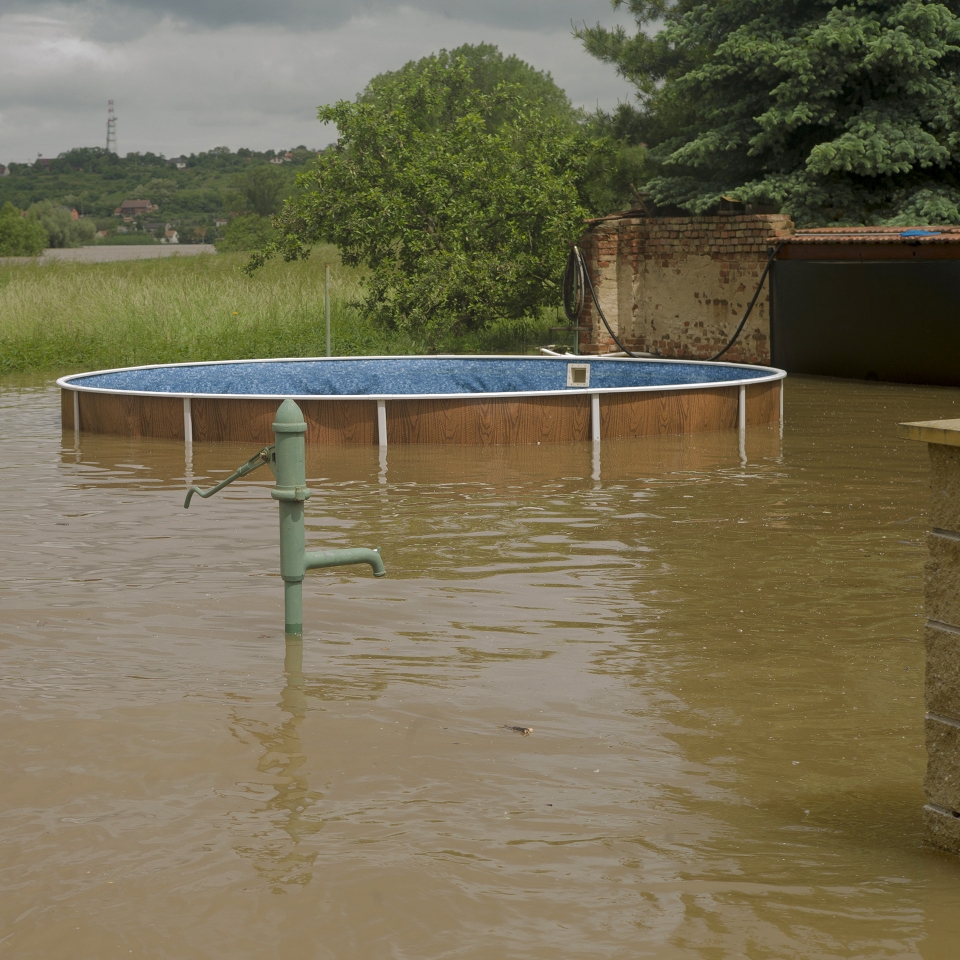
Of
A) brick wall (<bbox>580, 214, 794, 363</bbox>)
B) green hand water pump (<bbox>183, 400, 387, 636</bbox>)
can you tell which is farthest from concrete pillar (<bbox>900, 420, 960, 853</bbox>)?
brick wall (<bbox>580, 214, 794, 363</bbox>)

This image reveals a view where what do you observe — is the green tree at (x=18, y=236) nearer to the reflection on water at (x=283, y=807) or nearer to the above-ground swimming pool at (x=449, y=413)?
the above-ground swimming pool at (x=449, y=413)

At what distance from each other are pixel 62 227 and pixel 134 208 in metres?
31.2

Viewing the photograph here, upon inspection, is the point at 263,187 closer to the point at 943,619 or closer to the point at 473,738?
the point at 473,738

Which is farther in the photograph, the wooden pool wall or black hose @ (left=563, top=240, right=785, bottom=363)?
black hose @ (left=563, top=240, right=785, bottom=363)

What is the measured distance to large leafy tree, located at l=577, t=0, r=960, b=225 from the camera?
Result: 2297 cm

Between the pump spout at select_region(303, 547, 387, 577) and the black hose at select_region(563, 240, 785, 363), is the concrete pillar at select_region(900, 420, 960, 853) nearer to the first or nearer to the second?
the pump spout at select_region(303, 547, 387, 577)

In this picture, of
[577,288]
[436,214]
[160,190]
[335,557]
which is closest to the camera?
[335,557]

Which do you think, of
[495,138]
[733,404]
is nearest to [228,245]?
[495,138]

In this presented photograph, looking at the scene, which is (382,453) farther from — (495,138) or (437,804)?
(495,138)

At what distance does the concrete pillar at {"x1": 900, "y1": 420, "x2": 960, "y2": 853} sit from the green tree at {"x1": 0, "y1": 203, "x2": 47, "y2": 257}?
63.4m

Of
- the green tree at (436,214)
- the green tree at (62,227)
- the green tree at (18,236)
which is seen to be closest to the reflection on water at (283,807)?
the green tree at (436,214)

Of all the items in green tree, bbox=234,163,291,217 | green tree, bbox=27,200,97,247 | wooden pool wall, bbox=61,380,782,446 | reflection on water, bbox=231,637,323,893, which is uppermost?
green tree, bbox=234,163,291,217

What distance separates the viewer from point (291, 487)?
5.43 meters

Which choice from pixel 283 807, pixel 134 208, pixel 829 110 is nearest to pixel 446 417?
pixel 283 807
